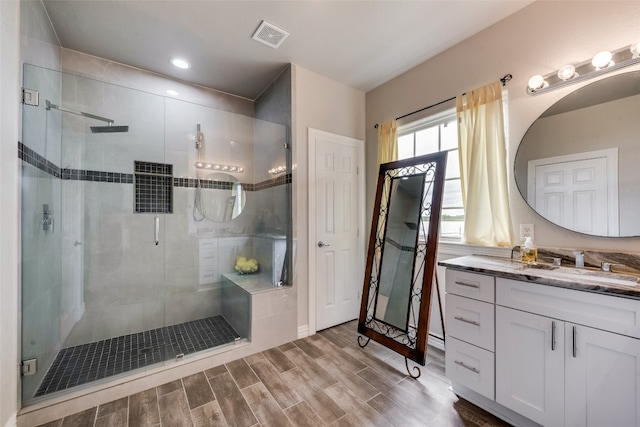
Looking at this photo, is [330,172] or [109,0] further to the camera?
[330,172]

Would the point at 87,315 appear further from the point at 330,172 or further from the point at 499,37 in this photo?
the point at 499,37

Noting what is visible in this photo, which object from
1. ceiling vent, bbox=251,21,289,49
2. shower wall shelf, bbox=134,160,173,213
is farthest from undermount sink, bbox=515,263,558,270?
shower wall shelf, bbox=134,160,173,213

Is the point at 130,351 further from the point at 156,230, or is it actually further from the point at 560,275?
the point at 560,275

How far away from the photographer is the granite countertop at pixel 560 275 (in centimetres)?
113

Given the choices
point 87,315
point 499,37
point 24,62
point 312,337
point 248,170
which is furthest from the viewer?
point 248,170

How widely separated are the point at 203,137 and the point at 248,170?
1.91 ft

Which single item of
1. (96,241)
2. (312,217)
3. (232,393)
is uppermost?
(312,217)

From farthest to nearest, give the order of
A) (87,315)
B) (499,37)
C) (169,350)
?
(87,315) → (169,350) → (499,37)

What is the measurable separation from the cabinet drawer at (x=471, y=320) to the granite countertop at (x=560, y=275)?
0.22 meters

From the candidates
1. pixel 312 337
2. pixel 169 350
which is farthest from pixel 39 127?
pixel 312 337

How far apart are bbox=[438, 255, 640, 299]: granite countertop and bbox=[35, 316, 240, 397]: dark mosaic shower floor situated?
6.96 feet

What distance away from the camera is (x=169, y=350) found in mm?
2115

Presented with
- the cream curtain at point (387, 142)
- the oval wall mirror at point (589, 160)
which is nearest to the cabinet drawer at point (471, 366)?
the oval wall mirror at point (589, 160)

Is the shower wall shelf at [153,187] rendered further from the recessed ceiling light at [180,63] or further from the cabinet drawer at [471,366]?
the cabinet drawer at [471,366]
